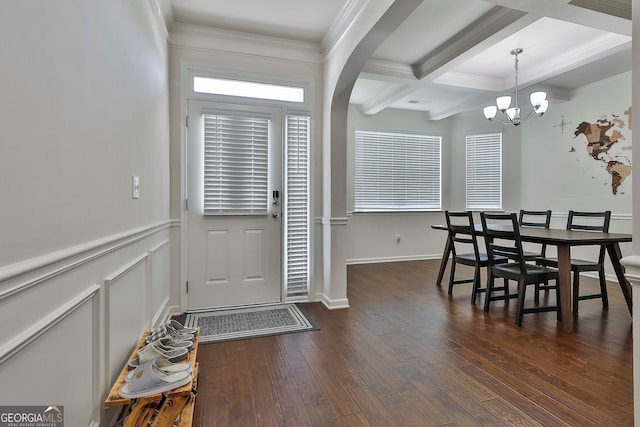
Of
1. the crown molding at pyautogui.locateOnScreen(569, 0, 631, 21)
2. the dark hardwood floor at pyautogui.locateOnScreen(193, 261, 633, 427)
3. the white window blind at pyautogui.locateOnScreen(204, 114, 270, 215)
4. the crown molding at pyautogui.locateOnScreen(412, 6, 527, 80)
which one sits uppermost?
the crown molding at pyautogui.locateOnScreen(412, 6, 527, 80)

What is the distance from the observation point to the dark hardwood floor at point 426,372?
5.13 ft

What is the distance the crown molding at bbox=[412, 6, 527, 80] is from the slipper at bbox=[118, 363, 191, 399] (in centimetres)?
332

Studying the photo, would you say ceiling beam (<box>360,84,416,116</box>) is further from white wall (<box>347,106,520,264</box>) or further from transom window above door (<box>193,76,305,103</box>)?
transom window above door (<box>193,76,305,103</box>)

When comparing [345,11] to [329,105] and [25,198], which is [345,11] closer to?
[329,105]

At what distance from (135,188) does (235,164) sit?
1365mm

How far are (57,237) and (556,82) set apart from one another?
5.50 meters

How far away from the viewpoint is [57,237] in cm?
97

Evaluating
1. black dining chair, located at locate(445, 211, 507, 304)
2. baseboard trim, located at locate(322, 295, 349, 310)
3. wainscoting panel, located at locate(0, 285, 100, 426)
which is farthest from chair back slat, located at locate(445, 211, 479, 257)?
wainscoting panel, located at locate(0, 285, 100, 426)

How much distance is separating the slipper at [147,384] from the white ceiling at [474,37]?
2.66 meters

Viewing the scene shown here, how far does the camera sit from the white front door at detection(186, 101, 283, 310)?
9.96 ft

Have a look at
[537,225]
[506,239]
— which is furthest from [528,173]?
[506,239]

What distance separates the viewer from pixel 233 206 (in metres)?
3.12

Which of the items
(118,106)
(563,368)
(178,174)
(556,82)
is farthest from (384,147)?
(118,106)

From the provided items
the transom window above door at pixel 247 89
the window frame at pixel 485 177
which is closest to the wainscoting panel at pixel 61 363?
the transom window above door at pixel 247 89
